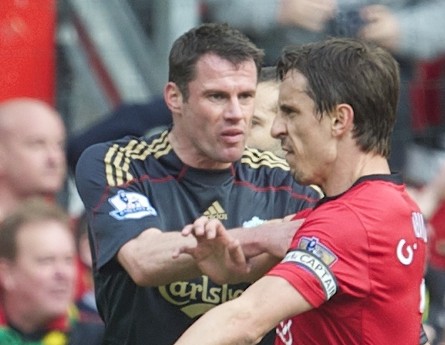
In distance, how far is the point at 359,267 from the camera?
4.22 m

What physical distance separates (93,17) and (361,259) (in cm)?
389

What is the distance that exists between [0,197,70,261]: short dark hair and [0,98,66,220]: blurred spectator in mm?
671

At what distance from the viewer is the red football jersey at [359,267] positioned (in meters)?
4.19

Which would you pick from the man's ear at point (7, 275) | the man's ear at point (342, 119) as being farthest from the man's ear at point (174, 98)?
the man's ear at point (342, 119)

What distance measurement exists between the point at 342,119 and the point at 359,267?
0.44 metres

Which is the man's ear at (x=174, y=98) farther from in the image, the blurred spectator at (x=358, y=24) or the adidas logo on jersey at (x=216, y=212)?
the blurred spectator at (x=358, y=24)

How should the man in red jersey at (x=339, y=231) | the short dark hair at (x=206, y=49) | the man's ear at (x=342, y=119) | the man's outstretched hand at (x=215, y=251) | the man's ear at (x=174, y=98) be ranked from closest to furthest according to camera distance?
the man in red jersey at (x=339, y=231)
the man's ear at (x=342, y=119)
the man's outstretched hand at (x=215, y=251)
the short dark hair at (x=206, y=49)
the man's ear at (x=174, y=98)

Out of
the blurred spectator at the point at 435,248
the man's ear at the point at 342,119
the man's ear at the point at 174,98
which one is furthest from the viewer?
the blurred spectator at the point at 435,248

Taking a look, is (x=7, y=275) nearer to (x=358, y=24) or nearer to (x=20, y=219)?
(x=20, y=219)

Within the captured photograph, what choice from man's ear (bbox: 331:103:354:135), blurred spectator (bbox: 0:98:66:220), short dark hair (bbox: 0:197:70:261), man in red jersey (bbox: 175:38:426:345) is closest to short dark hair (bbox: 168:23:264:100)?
short dark hair (bbox: 0:197:70:261)

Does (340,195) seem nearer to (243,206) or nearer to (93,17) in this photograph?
(243,206)

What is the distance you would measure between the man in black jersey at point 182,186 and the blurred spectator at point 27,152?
1.06m

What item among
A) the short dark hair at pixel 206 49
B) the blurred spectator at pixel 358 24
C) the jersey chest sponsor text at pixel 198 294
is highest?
the short dark hair at pixel 206 49

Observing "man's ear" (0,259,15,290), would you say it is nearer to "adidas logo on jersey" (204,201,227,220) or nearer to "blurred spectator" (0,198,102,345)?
"blurred spectator" (0,198,102,345)
